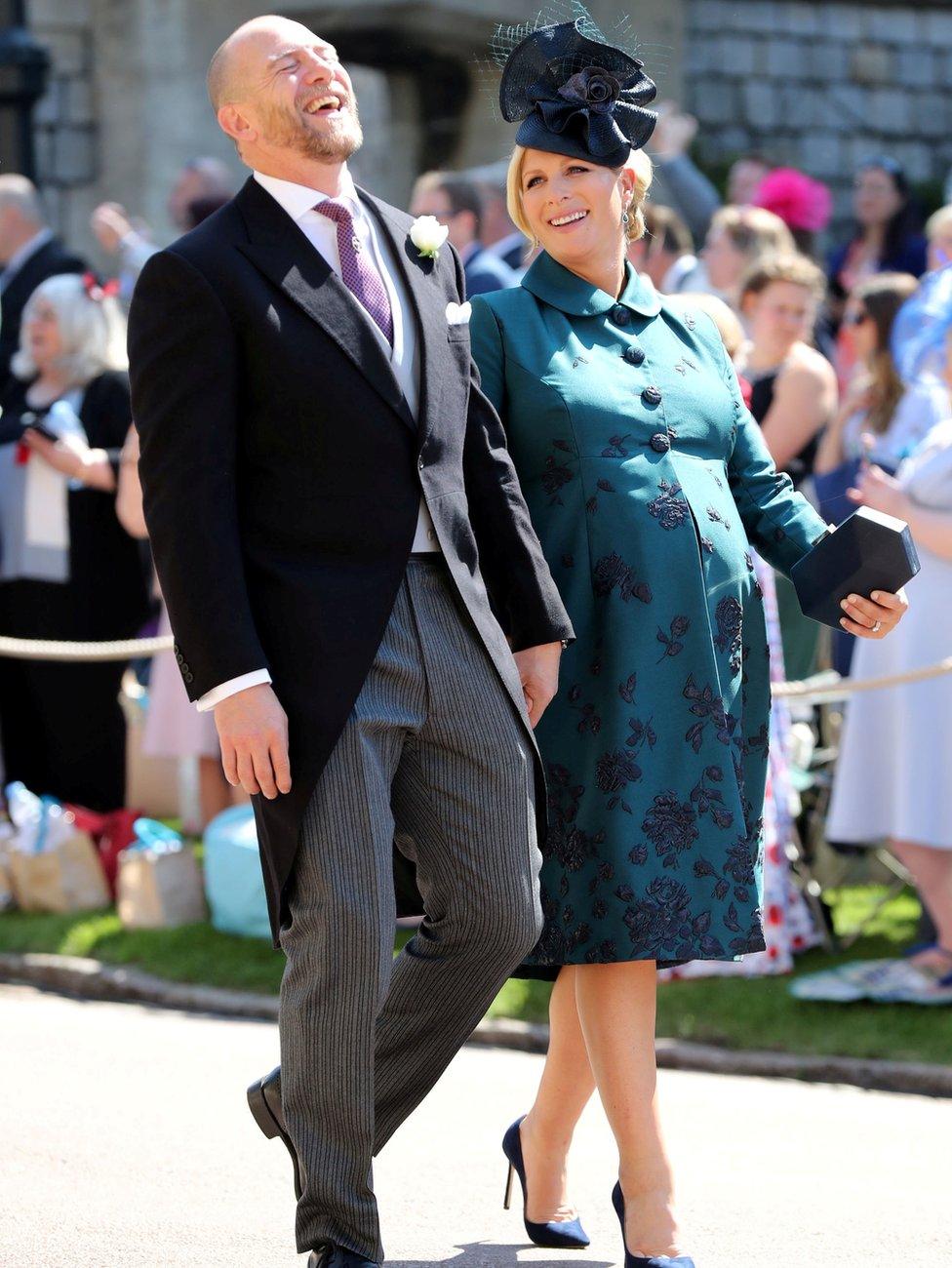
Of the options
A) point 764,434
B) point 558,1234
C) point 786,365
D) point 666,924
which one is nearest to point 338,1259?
point 558,1234

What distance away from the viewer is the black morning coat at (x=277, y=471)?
3377 millimetres

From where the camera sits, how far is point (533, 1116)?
4.06m

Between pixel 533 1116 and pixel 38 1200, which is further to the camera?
pixel 38 1200

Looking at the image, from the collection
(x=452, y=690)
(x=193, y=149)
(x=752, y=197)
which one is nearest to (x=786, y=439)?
(x=452, y=690)

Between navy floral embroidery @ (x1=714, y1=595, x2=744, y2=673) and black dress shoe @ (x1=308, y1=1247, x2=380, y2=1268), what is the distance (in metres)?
1.20

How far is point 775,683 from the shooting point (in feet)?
21.0

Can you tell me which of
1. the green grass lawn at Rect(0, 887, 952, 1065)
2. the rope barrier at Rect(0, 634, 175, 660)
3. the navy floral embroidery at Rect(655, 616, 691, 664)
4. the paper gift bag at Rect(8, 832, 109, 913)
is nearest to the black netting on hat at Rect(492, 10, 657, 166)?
the navy floral embroidery at Rect(655, 616, 691, 664)

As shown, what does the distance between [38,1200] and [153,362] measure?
1.85m

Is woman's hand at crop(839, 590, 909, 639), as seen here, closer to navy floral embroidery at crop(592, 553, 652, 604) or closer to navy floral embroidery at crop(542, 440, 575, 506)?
navy floral embroidery at crop(592, 553, 652, 604)

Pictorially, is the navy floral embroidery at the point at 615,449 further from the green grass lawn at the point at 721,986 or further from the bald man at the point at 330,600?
the green grass lawn at the point at 721,986

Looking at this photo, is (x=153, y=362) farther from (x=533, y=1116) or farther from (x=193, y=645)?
(x=533, y=1116)

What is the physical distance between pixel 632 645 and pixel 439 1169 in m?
1.46

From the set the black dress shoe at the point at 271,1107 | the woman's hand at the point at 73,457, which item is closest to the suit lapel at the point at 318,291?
the black dress shoe at the point at 271,1107

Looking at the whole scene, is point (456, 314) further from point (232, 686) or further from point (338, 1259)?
point (338, 1259)
